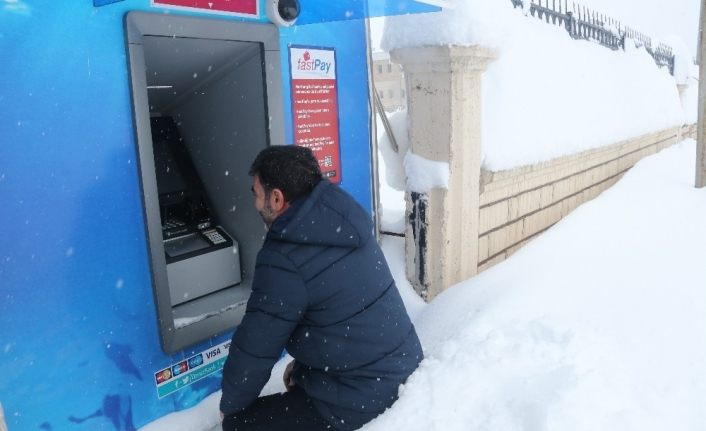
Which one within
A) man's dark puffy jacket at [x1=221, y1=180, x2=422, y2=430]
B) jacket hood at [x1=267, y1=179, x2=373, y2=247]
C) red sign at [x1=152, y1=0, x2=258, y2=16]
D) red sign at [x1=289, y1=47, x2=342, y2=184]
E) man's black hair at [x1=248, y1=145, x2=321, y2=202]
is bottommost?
man's dark puffy jacket at [x1=221, y1=180, x2=422, y2=430]

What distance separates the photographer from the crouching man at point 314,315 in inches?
73.0

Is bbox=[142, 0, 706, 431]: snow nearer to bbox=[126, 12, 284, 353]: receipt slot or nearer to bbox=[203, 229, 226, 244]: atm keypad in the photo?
bbox=[126, 12, 284, 353]: receipt slot

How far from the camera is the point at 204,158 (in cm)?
307

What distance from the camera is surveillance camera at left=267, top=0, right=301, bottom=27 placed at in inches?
105

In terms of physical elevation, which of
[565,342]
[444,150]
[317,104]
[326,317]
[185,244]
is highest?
[317,104]

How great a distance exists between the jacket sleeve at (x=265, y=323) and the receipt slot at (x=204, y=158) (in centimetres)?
67

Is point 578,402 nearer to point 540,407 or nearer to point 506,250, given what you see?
point 540,407

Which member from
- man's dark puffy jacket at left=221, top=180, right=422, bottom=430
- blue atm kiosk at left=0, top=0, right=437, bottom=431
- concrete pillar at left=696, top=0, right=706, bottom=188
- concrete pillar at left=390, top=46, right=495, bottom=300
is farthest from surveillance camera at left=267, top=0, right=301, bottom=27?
concrete pillar at left=696, top=0, right=706, bottom=188

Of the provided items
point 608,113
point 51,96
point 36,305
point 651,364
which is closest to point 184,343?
point 36,305

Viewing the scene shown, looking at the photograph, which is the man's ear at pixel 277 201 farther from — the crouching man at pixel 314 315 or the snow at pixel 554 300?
the snow at pixel 554 300

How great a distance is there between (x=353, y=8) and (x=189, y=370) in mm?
1958

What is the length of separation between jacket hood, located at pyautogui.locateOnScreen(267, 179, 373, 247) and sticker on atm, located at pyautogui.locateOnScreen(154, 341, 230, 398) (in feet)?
3.55

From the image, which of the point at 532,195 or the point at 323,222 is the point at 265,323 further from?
the point at 532,195

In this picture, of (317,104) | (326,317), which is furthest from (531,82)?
(326,317)
